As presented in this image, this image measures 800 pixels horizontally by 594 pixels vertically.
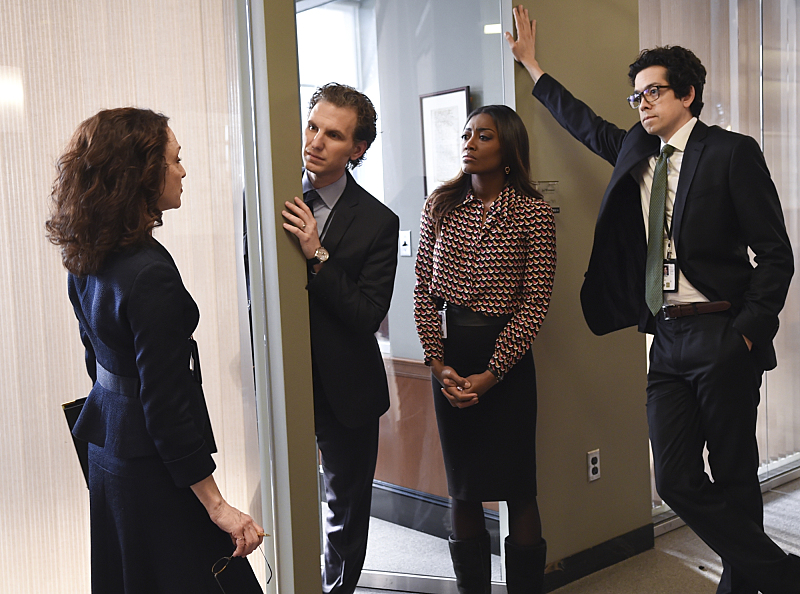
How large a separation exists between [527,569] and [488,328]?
0.77 m

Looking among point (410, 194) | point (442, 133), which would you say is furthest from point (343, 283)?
point (442, 133)

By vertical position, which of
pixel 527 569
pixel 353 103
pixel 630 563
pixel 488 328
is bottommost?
pixel 630 563

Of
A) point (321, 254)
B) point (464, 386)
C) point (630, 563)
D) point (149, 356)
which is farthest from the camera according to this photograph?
point (630, 563)

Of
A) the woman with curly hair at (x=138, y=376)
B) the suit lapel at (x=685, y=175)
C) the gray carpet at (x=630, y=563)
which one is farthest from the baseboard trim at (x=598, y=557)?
the woman with curly hair at (x=138, y=376)

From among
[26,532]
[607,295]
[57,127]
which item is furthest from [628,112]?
[26,532]

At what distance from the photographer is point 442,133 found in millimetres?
2711

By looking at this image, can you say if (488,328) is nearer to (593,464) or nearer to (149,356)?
(593,464)

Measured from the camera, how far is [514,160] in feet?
7.76

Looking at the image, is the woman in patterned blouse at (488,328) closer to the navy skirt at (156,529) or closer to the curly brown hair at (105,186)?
the navy skirt at (156,529)

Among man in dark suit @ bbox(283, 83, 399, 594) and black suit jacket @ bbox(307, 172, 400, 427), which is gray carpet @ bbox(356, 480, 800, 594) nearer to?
man in dark suit @ bbox(283, 83, 399, 594)

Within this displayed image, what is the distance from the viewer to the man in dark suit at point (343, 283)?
6.46ft

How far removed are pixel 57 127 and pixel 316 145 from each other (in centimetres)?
63

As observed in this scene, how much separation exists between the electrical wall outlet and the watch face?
1.54 m

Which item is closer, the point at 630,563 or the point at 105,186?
the point at 105,186
